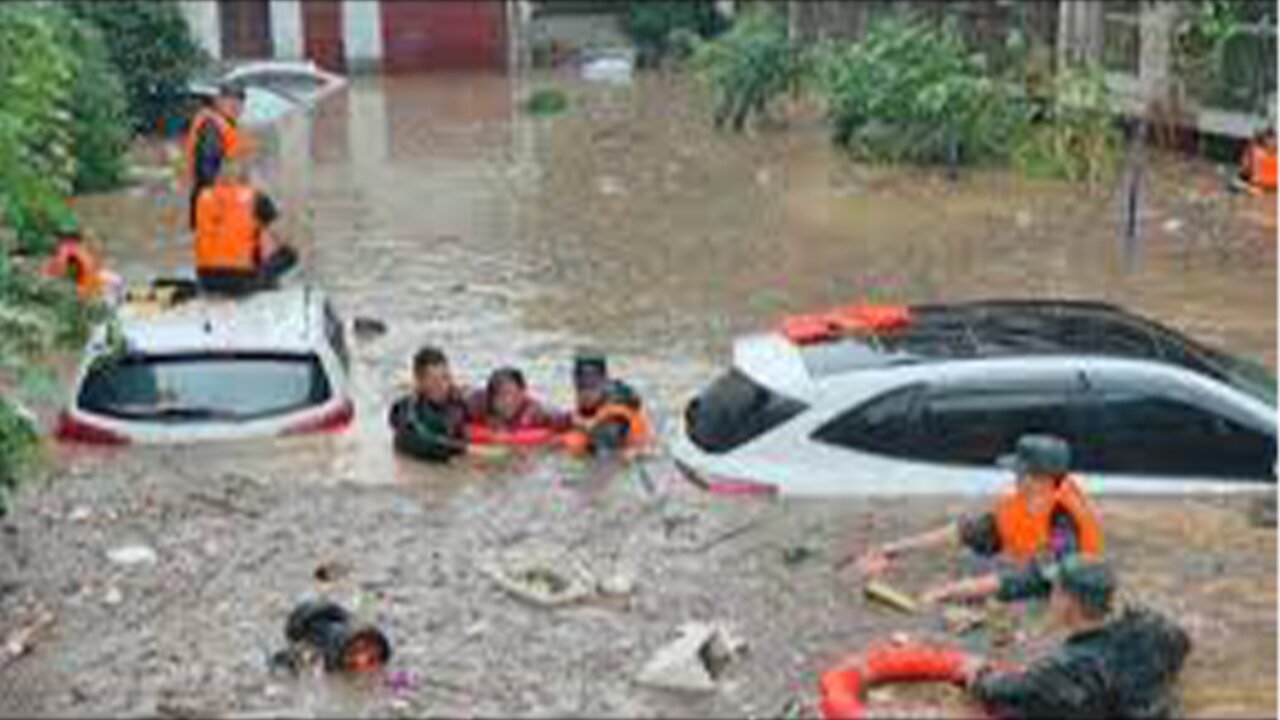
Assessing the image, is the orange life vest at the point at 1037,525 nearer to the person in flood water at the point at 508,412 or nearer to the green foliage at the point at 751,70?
the person in flood water at the point at 508,412

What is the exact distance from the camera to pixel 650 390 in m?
17.2

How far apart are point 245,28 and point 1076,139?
76.9 ft

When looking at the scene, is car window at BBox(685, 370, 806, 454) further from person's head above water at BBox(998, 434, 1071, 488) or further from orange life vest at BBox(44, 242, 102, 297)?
orange life vest at BBox(44, 242, 102, 297)

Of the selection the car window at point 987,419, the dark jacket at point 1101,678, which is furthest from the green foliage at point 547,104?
the dark jacket at point 1101,678

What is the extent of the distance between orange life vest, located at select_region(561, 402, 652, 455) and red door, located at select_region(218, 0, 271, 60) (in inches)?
1304

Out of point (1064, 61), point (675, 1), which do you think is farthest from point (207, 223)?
point (675, 1)

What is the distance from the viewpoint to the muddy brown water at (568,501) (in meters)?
10.7

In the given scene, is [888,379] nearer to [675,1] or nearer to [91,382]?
[91,382]

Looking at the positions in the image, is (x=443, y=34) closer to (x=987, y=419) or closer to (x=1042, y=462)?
(x=987, y=419)

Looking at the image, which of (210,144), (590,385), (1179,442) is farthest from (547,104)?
(1179,442)

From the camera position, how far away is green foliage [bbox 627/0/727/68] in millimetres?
47781

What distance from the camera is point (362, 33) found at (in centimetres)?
4731

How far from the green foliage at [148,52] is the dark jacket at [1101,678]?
87.7 ft

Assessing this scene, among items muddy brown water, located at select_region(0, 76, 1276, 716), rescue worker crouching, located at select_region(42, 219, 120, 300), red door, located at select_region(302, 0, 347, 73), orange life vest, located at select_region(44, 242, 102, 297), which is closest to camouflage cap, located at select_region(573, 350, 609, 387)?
muddy brown water, located at select_region(0, 76, 1276, 716)
